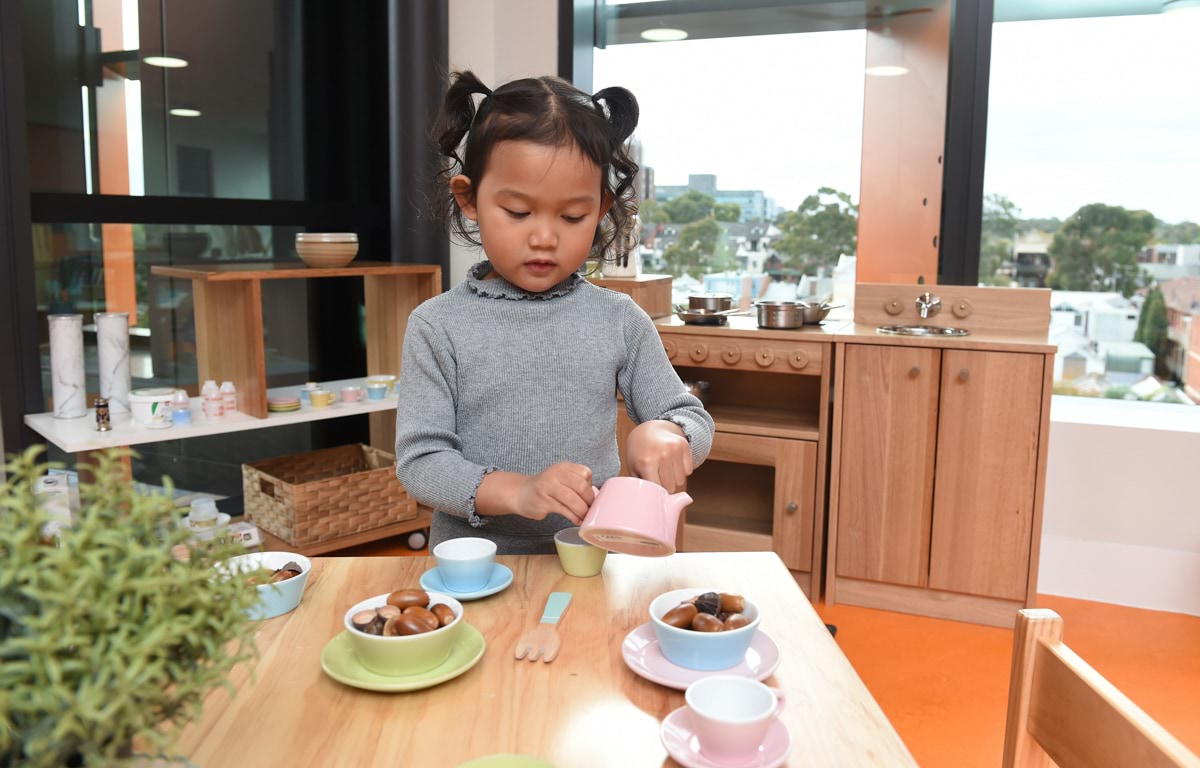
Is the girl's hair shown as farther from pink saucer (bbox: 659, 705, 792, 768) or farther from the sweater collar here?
pink saucer (bbox: 659, 705, 792, 768)

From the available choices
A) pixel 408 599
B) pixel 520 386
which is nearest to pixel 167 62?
pixel 520 386

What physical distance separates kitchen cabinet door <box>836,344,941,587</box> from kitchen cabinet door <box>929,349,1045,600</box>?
0.04m

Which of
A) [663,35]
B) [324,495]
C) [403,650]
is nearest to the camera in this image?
[403,650]

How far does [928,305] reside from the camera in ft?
9.14

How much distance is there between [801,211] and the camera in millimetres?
3189

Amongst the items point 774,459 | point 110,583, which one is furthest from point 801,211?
point 110,583

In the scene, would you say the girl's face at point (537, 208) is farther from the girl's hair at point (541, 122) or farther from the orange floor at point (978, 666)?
the orange floor at point (978, 666)

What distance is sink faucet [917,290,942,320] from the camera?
9.12 feet

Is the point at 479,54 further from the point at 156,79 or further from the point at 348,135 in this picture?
the point at 156,79

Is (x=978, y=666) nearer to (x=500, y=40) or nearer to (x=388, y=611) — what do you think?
(x=388, y=611)

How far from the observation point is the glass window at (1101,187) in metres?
2.79

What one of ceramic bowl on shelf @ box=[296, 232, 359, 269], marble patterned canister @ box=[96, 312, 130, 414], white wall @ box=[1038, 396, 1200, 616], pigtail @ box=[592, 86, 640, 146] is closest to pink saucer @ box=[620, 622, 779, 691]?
pigtail @ box=[592, 86, 640, 146]

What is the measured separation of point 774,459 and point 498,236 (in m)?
1.61

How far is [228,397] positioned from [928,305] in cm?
198
